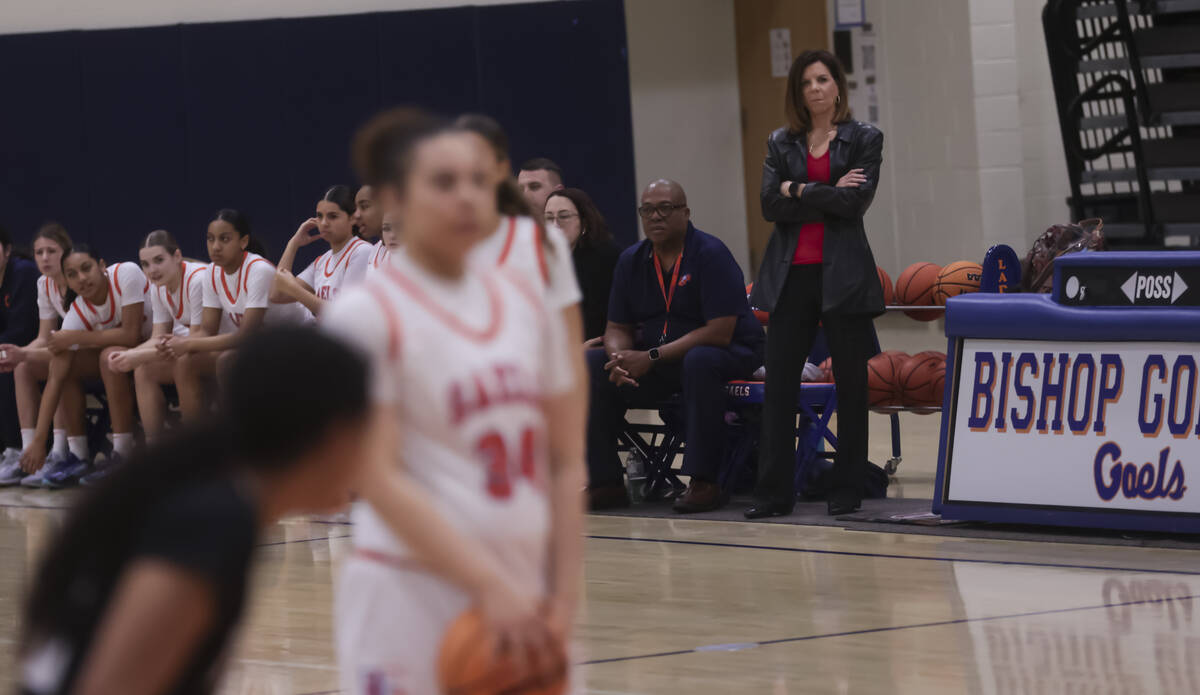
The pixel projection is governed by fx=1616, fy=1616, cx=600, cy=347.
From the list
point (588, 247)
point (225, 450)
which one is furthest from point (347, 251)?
point (225, 450)

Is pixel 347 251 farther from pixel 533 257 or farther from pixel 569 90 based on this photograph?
pixel 533 257

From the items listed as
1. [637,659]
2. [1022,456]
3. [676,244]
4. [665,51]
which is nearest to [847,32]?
[665,51]

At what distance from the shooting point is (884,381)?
23.9ft

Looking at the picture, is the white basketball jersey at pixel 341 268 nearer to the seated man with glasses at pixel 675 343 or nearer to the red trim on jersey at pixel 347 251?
the red trim on jersey at pixel 347 251

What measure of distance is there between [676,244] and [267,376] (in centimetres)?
562

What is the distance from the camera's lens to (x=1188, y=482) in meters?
5.57

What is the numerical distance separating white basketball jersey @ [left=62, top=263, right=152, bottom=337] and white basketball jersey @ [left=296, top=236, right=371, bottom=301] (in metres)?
1.31

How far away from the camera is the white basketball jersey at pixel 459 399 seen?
6.98 feet

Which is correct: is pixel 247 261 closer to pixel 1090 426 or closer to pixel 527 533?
pixel 1090 426

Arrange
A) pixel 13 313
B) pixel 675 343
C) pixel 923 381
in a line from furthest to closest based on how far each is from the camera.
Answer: pixel 13 313, pixel 923 381, pixel 675 343

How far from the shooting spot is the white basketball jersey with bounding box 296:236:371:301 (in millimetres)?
8055

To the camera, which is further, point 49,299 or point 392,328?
point 49,299

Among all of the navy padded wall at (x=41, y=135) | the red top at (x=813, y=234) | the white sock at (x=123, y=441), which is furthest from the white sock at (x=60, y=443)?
the red top at (x=813, y=234)

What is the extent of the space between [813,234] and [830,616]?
6.55 feet
